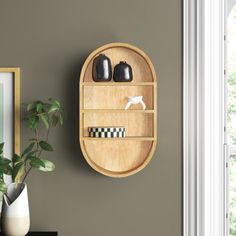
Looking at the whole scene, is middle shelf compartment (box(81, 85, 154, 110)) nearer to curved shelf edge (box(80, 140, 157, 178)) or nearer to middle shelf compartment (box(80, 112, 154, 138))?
middle shelf compartment (box(80, 112, 154, 138))

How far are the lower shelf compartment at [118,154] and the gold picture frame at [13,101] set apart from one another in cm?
36

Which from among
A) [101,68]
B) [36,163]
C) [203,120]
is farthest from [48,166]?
[203,120]

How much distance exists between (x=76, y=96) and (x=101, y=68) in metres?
0.23

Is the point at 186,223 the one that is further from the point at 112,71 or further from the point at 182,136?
the point at 112,71

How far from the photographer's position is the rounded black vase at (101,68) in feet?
8.55

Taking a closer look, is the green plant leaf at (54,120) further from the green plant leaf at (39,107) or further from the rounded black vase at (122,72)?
the rounded black vase at (122,72)

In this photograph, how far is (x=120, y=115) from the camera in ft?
8.89

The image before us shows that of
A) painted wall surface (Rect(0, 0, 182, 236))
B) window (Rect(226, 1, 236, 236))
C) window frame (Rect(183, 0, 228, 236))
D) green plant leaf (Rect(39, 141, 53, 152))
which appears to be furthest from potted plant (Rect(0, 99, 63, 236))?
window (Rect(226, 1, 236, 236))

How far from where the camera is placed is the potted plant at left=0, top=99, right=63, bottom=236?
8.07 ft

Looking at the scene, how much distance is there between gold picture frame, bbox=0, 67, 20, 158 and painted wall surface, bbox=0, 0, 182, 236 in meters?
0.03

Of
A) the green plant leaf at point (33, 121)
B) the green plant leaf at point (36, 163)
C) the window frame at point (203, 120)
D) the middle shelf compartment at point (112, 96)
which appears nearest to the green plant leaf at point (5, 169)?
the green plant leaf at point (36, 163)

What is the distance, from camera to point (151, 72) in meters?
2.66

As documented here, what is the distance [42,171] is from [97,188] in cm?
29

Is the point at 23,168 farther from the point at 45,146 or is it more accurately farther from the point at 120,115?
the point at 120,115
